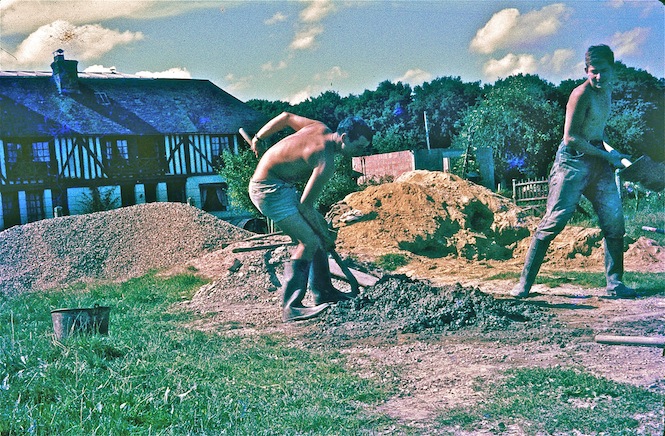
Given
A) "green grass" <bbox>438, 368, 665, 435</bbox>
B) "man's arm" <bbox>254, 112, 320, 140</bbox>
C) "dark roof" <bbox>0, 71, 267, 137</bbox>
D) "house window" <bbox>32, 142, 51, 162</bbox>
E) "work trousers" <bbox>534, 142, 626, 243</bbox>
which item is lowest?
"green grass" <bbox>438, 368, 665, 435</bbox>

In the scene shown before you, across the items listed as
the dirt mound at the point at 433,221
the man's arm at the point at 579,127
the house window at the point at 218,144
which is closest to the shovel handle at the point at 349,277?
the man's arm at the point at 579,127

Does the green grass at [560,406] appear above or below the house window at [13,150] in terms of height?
below

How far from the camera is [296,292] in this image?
6305mm

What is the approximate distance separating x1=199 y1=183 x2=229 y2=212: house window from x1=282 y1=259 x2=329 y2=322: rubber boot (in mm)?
14407

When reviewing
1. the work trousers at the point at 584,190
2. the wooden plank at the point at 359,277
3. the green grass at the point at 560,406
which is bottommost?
the green grass at the point at 560,406

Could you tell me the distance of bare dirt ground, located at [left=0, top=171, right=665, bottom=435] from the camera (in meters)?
4.27

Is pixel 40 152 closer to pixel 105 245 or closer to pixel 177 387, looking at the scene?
pixel 105 245

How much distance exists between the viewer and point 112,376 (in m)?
4.08

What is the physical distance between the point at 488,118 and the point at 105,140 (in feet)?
42.6

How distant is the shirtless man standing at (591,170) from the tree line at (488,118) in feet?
21.6

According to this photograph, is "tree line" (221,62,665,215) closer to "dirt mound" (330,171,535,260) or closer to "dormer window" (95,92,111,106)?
"dirt mound" (330,171,535,260)

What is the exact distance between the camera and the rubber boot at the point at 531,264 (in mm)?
6422

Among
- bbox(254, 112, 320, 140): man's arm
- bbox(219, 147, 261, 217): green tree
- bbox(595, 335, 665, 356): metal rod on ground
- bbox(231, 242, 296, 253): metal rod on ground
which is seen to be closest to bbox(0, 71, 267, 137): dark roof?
bbox(219, 147, 261, 217): green tree

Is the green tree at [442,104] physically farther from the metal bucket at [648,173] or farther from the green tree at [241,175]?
the metal bucket at [648,173]
